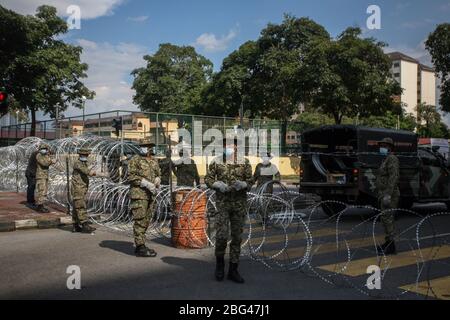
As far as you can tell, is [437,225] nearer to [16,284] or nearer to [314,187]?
[314,187]

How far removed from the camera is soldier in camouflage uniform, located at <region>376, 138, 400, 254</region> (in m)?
8.69

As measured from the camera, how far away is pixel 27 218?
12.4m

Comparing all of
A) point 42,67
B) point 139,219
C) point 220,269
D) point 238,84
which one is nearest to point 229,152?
point 220,269

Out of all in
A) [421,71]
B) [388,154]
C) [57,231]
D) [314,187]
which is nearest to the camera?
[388,154]

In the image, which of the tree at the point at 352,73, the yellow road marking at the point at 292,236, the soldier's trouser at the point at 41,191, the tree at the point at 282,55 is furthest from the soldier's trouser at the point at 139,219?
the tree at the point at 282,55

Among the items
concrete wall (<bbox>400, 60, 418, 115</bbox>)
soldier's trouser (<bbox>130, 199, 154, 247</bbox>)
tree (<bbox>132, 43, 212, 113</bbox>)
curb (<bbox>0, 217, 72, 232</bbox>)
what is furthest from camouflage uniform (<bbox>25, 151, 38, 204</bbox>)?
concrete wall (<bbox>400, 60, 418, 115</bbox>)

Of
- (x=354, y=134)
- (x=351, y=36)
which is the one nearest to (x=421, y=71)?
(x=351, y=36)

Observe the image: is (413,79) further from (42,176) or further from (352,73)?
(42,176)

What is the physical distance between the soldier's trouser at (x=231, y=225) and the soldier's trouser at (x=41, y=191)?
27.5 feet

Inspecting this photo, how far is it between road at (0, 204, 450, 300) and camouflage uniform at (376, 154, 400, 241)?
0.58m

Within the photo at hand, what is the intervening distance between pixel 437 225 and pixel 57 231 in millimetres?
9150

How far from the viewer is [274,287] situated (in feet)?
21.3

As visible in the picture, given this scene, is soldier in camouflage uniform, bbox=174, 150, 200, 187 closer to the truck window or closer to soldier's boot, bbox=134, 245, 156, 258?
soldier's boot, bbox=134, 245, 156, 258

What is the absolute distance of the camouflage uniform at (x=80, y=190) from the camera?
441 inches
